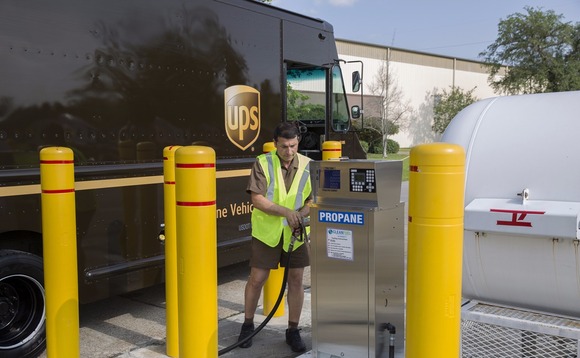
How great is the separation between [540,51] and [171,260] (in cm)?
3776

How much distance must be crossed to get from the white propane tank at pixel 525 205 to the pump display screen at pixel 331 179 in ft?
2.64

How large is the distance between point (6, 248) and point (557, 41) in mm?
39159

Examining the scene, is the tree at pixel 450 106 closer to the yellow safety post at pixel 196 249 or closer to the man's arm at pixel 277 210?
the man's arm at pixel 277 210

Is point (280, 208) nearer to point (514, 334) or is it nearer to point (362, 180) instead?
point (362, 180)

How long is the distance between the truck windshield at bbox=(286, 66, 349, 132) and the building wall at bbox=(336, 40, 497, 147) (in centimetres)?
3223

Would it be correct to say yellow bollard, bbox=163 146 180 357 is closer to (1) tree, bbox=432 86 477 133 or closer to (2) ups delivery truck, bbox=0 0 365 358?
(2) ups delivery truck, bbox=0 0 365 358

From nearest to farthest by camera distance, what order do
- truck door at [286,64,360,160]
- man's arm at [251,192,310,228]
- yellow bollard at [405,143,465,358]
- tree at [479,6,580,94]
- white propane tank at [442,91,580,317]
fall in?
1. yellow bollard at [405,143,465,358]
2. white propane tank at [442,91,580,317]
3. man's arm at [251,192,310,228]
4. truck door at [286,64,360,160]
5. tree at [479,6,580,94]

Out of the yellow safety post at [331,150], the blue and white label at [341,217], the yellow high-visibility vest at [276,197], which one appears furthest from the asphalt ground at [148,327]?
the yellow safety post at [331,150]

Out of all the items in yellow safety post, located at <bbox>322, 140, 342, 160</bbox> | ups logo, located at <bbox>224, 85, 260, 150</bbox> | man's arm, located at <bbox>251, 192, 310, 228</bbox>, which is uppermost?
ups logo, located at <bbox>224, 85, 260, 150</bbox>

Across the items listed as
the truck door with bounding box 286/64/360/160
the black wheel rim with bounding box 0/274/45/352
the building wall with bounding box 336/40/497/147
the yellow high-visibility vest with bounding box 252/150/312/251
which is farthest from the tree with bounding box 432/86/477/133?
the black wheel rim with bounding box 0/274/45/352

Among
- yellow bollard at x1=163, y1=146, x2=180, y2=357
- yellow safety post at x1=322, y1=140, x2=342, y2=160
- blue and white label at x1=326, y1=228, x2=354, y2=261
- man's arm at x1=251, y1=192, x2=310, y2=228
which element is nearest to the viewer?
blue and white label at x1=326, y1=228, x2=354, y2=261

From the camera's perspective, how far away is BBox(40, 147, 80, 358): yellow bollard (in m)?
3.87

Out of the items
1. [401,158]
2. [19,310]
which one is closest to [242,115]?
[19,310]

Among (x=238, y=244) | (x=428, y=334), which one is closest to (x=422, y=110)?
(x=238, y=244)
